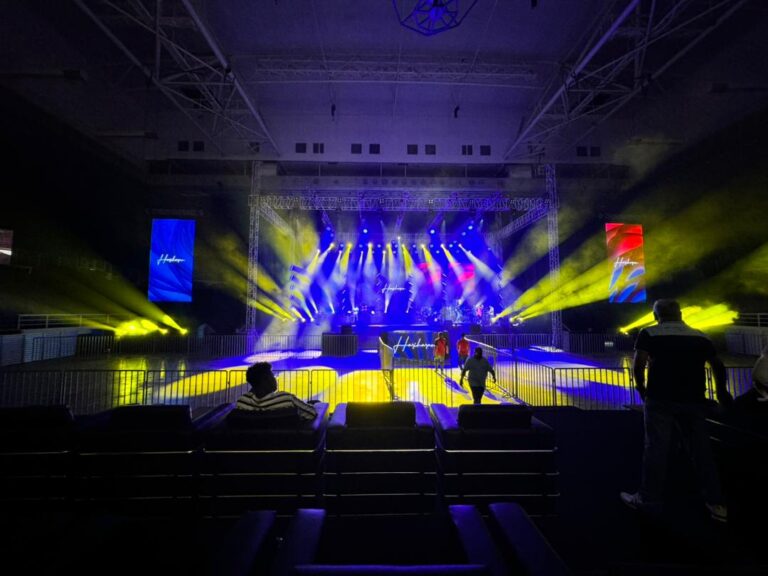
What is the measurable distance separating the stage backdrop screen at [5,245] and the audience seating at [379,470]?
1399 centimetres

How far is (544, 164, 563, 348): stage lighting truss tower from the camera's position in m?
14.4

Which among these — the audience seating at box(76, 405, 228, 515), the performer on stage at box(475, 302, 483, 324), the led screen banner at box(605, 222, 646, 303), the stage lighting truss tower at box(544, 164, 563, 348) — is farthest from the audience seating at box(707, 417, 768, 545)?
the performer on stage at box(475, 302, 483, 324)

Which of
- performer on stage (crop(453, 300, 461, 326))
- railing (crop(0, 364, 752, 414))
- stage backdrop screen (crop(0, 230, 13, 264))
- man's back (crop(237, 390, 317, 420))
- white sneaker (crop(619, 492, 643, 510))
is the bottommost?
railing (crop(0, 364, 752, 414))

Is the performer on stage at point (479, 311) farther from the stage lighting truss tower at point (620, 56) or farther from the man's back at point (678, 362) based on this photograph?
the man's back at point (678, 362)

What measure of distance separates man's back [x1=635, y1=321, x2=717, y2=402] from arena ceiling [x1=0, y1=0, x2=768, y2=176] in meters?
7.93

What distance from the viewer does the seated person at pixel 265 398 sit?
10.2 ft

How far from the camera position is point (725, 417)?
120 inches

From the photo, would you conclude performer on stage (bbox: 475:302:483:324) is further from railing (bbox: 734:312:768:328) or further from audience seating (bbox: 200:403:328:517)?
audience seating (bbox: 200:403:328:517)

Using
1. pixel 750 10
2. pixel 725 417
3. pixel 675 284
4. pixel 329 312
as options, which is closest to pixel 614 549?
pixel 725 417

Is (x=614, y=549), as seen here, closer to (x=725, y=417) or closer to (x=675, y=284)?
(x=725, y=417)

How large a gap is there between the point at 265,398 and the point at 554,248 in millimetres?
14427

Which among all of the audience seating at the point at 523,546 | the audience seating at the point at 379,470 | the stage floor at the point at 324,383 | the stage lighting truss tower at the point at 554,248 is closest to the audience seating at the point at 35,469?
the stage floor at the point at 324,383

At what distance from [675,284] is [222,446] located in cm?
1955

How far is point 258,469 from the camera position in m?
2.93
